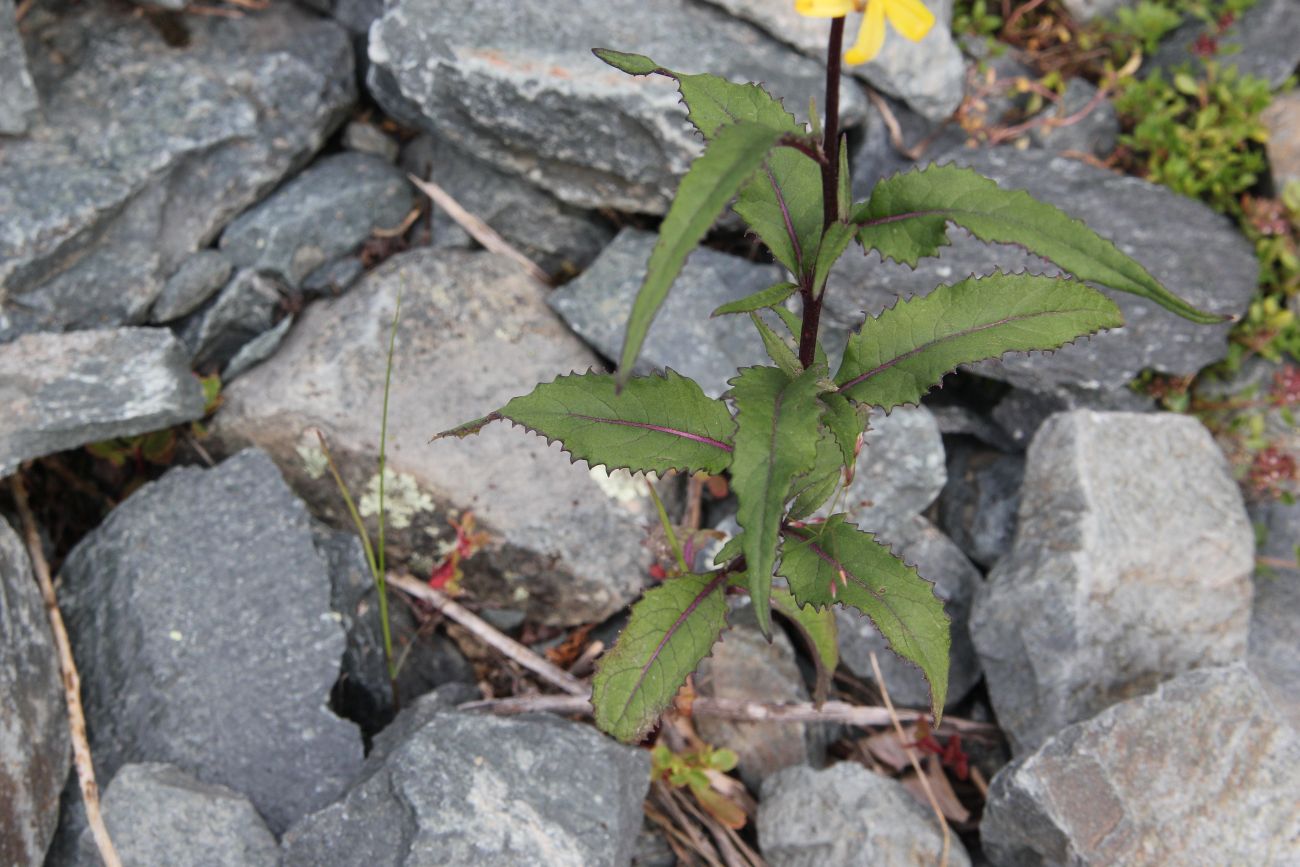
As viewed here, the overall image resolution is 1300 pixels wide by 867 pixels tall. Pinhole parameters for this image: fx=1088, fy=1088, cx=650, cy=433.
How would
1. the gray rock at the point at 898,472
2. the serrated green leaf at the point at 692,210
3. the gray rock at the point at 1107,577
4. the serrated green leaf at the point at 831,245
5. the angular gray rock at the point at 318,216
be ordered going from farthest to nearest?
the angular gray rock at the point at 318,216, the gray rock at the point at 898,472, the gray rock at the point at 1107,577, the serrated green leaf at the point at 831,245, the serrated green leaf at the point at 692,210

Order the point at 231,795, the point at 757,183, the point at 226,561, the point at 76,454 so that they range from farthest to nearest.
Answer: the point at 76,454
the point at 226,561
the point at 231,795
the point at 757,183

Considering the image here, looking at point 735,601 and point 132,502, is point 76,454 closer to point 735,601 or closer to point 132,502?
point 132,502

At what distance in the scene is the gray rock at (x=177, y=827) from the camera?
2.51 m

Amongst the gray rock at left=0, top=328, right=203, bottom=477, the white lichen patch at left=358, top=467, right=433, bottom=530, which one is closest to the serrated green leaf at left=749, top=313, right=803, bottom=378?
the white lichen patch at left=358, top=467, right=433, bottom=530

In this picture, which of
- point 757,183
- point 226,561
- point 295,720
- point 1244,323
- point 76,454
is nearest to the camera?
point 757,183

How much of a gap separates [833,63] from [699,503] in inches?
81.3

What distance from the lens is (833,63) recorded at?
1.61m

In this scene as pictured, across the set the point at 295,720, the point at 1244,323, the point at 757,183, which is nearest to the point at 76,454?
the point at 295,720

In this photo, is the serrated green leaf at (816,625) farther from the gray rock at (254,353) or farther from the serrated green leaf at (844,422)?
the gray rock at (254,353)

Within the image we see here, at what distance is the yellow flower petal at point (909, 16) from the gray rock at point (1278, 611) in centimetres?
257

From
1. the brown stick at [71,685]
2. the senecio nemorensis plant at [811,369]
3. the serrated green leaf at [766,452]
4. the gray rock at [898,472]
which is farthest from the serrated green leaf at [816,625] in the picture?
the brown stick at [71,685]

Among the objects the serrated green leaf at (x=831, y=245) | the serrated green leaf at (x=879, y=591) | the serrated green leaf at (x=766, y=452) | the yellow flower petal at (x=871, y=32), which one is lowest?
the serrated green leaf at (x=879, y=591)

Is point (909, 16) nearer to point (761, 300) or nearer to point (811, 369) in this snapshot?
point (761, 300)

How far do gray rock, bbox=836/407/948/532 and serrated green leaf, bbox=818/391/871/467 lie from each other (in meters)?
1.29
